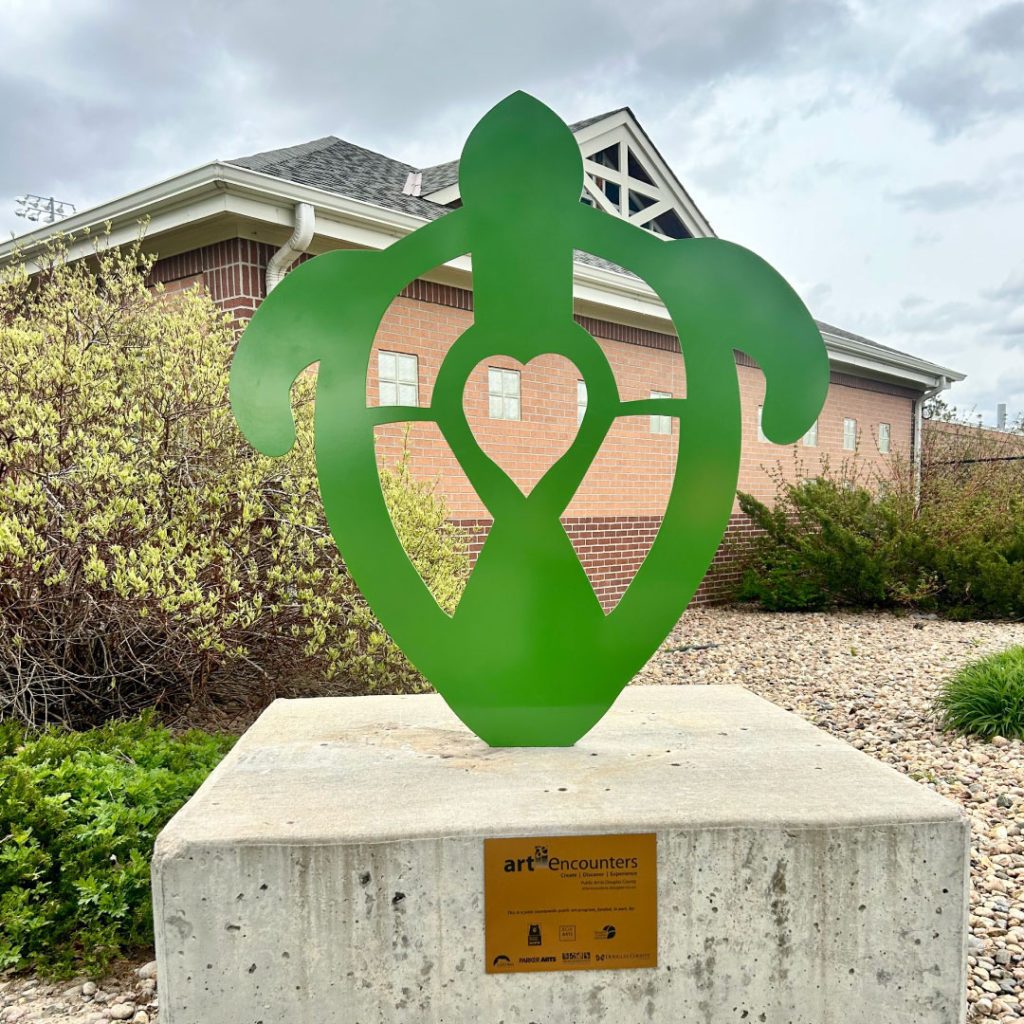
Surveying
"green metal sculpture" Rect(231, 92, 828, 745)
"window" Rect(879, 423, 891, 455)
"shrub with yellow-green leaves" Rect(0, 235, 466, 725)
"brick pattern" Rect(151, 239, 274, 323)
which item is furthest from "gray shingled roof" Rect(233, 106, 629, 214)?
"window" Rect(879, 423, 891, 455)

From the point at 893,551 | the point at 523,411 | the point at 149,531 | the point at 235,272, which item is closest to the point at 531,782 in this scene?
the point at 149,531

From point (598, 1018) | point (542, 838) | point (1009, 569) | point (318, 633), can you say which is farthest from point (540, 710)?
point (1009, 569)

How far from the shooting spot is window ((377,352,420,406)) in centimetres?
766

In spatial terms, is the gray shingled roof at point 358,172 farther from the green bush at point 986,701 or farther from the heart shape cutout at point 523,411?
the green bush at point 986,701

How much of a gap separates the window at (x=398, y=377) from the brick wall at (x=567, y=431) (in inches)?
2.2

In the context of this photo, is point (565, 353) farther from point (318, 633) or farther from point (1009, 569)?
point (1009, 569)

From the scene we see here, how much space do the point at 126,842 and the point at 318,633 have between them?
1.78 m

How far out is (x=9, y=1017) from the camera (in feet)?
8.55

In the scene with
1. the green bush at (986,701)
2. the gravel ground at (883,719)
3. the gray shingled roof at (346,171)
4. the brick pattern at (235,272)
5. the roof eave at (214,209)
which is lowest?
the gravel ground at (883,719)

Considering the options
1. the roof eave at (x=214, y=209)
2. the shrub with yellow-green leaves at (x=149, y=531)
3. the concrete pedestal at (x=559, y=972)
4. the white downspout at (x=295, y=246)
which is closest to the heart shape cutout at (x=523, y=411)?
the roof eave at (x=214, y=209)

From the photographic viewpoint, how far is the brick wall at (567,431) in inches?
282

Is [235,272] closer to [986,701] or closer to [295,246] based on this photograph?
[295,246]

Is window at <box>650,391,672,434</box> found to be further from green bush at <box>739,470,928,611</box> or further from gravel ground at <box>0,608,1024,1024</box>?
gravel ground at <box>0,608,1024,1024</box>

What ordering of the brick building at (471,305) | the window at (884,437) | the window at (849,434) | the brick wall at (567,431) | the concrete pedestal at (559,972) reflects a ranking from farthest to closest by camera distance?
1. the window at (884,437)
2. the window at (849,434)
3. the brick wall at (567,431)
4. the brick building at (471,305)
5. the concrete pedestal at (559,972)
